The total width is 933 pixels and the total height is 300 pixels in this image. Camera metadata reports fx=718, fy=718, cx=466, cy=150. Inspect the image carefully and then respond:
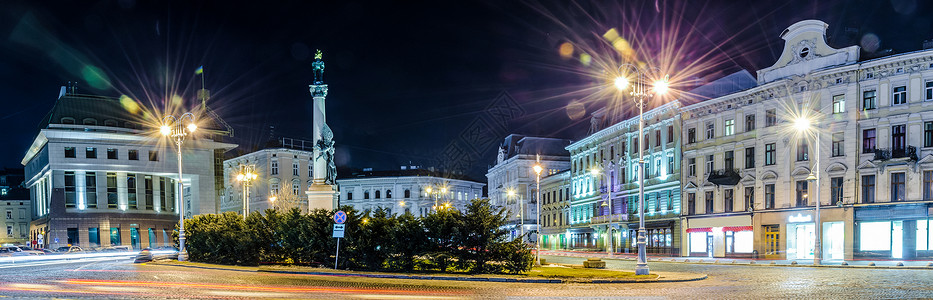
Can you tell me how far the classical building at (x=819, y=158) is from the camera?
38969 millimetres

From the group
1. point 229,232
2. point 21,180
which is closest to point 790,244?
point 229,232

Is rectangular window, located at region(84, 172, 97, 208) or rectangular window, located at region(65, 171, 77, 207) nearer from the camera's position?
rectangular window, located at region(65, 171, 77, 207)

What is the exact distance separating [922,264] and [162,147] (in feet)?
248

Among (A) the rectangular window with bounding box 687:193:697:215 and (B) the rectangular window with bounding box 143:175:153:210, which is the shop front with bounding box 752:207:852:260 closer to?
(A) the rectangular window with bounding box 687:193:697:215

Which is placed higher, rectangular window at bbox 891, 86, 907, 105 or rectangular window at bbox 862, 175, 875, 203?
rectangular window at bbox 891, 86, 907, 105

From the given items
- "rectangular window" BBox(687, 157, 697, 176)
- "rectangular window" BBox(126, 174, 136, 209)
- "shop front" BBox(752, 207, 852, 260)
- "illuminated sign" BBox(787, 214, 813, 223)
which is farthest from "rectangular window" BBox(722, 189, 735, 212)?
"rectangular window" BBox(126, 174, 136, 209)

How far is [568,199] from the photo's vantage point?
79250 mm

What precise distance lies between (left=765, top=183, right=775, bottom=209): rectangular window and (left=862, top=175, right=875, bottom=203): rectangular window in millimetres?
6390

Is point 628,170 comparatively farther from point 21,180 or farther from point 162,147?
point 21,180

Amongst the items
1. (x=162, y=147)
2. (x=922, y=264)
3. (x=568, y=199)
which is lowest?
(x=922, y=264)

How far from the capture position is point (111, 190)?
261ft

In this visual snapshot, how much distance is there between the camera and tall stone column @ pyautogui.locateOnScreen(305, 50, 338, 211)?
35.5 m

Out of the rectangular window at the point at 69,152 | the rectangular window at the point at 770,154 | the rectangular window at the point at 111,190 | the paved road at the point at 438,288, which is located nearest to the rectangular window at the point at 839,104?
the rectangular window at the point at 770,154

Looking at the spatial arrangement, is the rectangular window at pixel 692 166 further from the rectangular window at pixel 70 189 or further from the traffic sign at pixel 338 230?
the rectangular window at pixel 70 189
